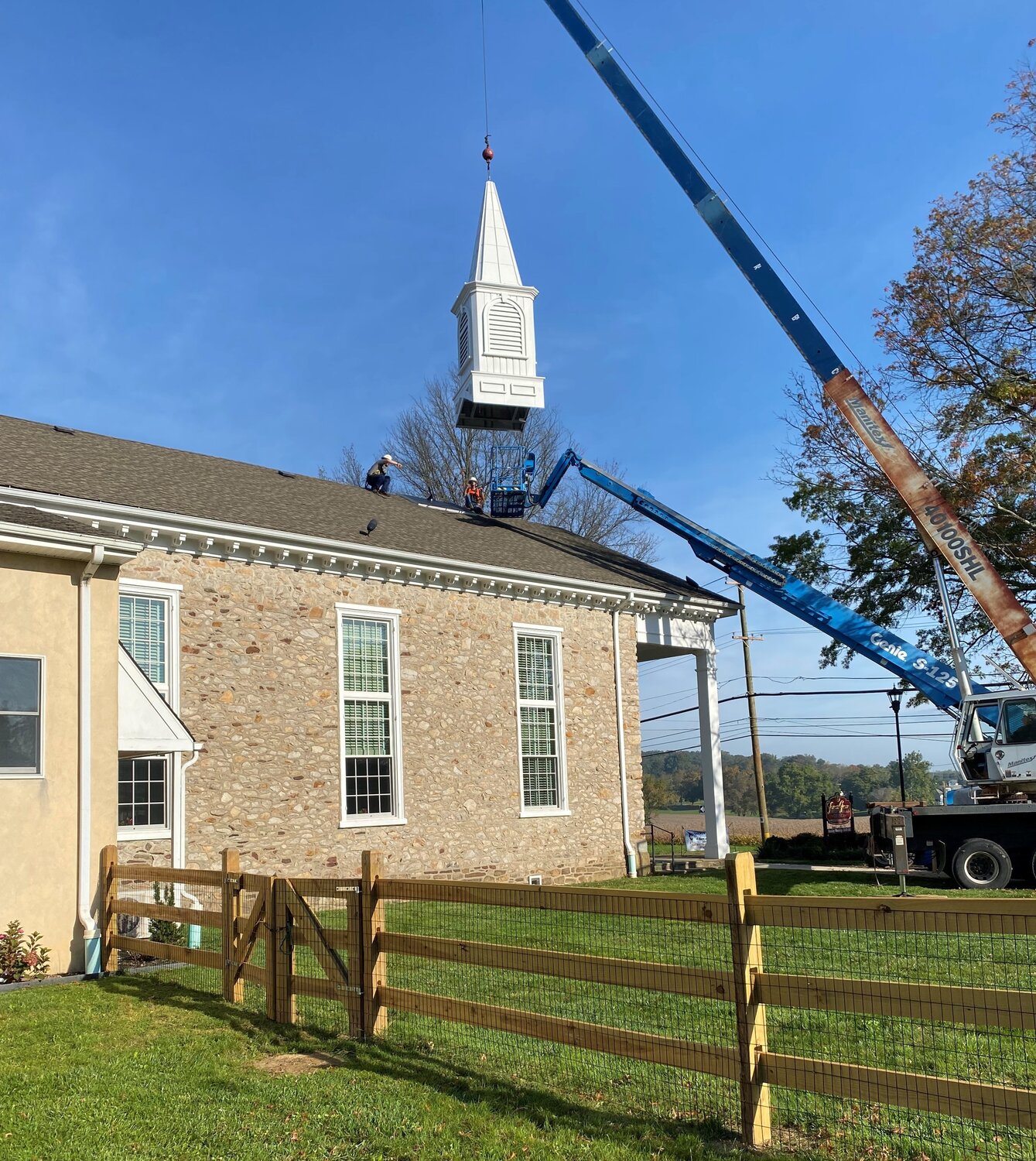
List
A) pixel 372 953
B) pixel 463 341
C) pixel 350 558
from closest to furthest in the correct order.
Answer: pixel 372 953 < pixel 350 558 < pixel 463 341

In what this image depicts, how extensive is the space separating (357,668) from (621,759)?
19.3 feet

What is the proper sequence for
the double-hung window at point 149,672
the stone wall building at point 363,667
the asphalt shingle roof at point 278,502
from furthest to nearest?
the asphalt shingle roof at point 278,502
the stone wall building at point 363,667
the double-hung window at point 149,672

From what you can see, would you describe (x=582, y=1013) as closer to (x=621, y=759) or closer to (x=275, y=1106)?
(x=275, y=1106)

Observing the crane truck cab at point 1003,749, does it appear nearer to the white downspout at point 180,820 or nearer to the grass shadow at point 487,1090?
the white downspout at point 180,820

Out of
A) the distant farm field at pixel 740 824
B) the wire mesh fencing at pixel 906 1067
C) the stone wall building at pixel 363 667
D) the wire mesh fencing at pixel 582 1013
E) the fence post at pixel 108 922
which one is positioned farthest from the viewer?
the distant farm field at pixel 740 824

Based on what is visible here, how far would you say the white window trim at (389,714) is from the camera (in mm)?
15133

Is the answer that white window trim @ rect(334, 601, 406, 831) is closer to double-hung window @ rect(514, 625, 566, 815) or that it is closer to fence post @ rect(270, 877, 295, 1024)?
double-hung window @ rect(514, 625, 566, 815)

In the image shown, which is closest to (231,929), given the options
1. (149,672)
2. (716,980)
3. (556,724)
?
(716,980)

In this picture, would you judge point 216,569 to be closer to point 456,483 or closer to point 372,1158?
point 372,1158

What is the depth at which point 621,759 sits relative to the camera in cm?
1930

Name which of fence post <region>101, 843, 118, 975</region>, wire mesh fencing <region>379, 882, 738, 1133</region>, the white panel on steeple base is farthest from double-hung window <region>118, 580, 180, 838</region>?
the white panel on steeple base

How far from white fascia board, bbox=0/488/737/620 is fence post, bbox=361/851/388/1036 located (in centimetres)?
764

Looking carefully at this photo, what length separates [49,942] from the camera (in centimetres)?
946

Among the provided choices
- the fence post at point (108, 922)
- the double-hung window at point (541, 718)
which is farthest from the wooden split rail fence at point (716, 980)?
the double-hung window at point (541, 718)
